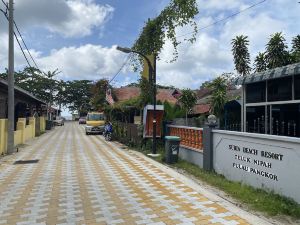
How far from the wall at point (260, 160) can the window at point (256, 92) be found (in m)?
4.55

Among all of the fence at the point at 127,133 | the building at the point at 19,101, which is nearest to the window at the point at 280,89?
the fence at the point at 127,133

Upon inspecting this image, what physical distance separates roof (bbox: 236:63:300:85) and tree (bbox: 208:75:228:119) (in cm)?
565

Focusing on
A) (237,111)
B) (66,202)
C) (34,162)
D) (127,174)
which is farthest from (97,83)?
(66,202)

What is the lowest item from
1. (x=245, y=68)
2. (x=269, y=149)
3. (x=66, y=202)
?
(x=66, y=202)

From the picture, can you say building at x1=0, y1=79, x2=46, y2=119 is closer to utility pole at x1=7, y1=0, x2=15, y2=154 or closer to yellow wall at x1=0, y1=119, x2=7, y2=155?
utility pole at x1=7, y1=0, x2=15, y2=154

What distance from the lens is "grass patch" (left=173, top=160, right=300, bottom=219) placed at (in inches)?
257

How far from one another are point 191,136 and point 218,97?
9.84 m

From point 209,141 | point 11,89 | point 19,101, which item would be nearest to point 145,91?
point 11,89

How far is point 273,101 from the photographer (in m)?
13.4

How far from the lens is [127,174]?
35.8 feet

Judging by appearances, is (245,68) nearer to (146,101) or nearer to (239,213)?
(146,101)

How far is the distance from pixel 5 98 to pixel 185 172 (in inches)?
575

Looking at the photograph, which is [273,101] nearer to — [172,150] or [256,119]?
[256,119]

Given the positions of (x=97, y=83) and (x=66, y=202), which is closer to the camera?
(x=66, y=202)
